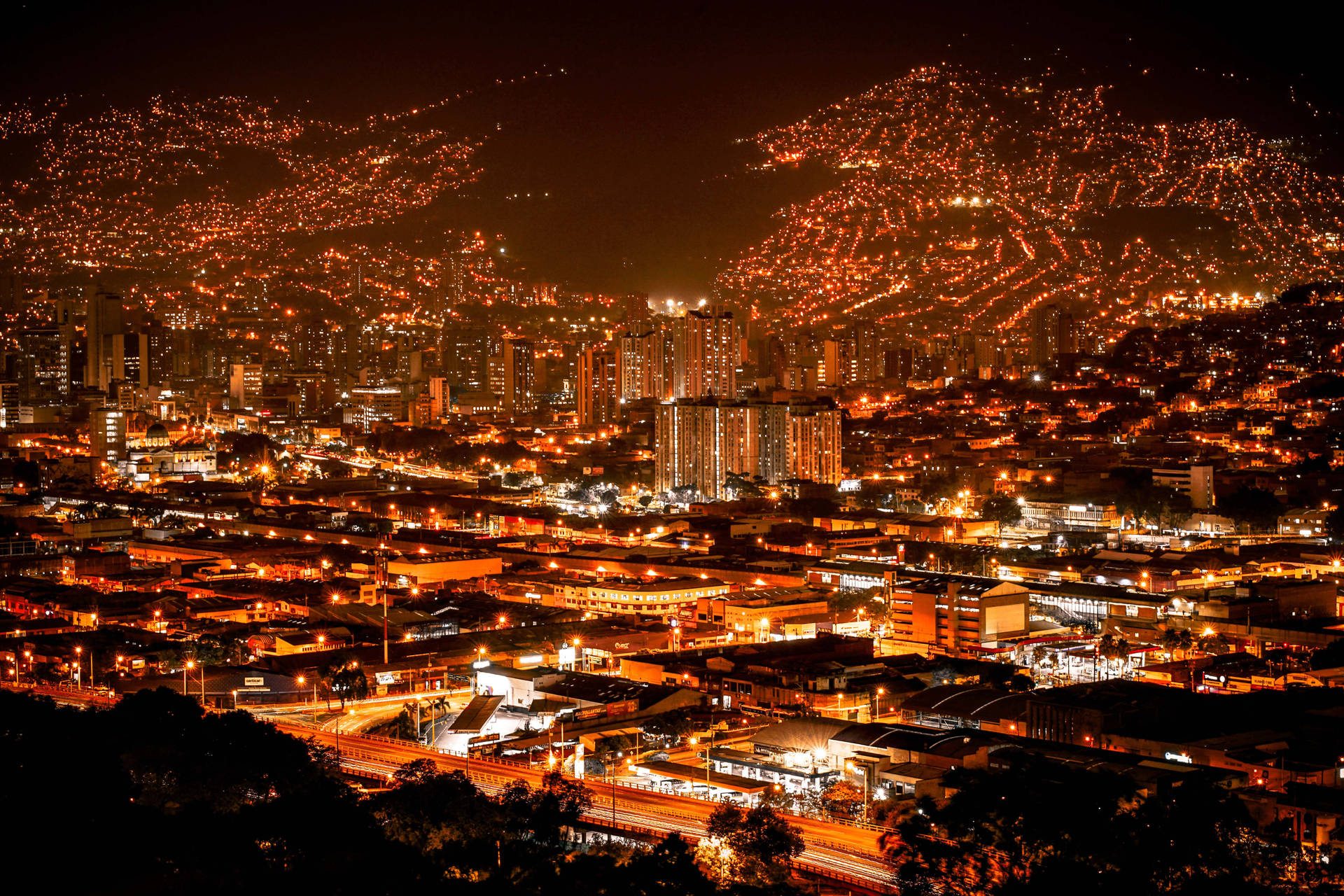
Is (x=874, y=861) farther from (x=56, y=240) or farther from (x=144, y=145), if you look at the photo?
(x=144, y=145)

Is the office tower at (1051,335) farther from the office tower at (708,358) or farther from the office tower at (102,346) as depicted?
the office tower at (102,346)

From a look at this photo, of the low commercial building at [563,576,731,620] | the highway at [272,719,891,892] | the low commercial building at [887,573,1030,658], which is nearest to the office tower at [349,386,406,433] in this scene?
the low commercial building at [563,576,731,620]

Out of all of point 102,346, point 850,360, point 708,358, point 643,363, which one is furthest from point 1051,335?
point 102,346

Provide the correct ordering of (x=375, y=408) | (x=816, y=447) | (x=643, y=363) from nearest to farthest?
1. (x=816, y=447)
2. (x=643, y=363)
3. (x=375, y=408)

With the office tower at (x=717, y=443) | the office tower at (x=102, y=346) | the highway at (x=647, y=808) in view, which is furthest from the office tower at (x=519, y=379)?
the highway at (x=647, y=808)

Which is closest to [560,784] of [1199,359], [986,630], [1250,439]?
[986,630]

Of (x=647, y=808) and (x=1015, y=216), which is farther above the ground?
(x=1015, y=216)

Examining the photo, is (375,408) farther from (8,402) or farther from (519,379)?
(8,402)
